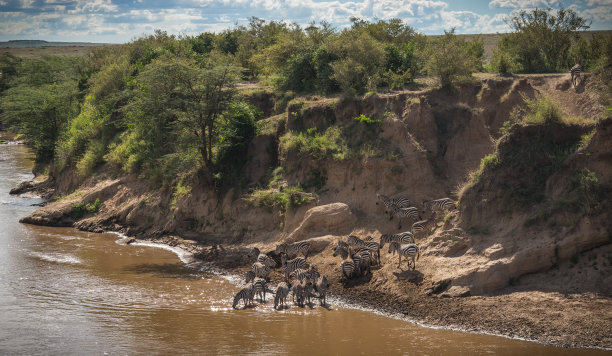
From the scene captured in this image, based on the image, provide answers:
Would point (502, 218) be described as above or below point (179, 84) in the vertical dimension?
below

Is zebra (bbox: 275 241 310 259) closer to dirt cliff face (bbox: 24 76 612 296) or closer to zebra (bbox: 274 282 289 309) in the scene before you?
dirt cliff face (bbox: 24 76 612 296)

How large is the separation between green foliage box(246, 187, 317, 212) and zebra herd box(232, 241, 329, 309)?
6.85ft

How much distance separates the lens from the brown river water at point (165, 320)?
12531 mm

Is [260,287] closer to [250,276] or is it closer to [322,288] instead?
[250,276]

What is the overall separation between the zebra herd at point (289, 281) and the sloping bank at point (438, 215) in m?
0.55

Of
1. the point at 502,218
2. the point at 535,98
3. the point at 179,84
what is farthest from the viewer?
the point at 179,84

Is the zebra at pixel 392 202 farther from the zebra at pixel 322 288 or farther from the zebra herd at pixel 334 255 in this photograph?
the zebra at pixel 322 288

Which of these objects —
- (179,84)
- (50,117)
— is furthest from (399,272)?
(50,117)

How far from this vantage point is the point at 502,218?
1555 cm

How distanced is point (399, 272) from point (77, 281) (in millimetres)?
9536

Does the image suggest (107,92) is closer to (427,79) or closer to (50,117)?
(50,117)

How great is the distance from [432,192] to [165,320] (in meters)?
8.95

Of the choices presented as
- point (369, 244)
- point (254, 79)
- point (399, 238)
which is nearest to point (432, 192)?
point (399, 238)

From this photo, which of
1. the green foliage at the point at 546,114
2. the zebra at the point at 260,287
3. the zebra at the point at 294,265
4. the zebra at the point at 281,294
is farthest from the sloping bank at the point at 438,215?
the zebra at the point at 260,287
